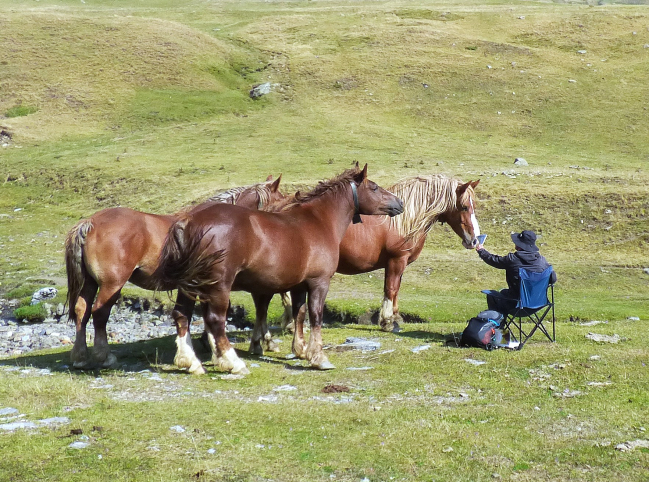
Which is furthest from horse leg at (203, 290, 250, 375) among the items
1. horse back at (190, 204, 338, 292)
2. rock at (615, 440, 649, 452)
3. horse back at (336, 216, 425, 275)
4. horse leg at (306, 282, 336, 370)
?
rock at (615, 440, 649, 452)

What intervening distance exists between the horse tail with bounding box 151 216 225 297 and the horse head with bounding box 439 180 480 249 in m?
6.18

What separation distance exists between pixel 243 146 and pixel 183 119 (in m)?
9.22

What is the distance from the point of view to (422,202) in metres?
14.3

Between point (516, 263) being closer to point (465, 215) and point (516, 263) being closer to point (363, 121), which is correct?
point (465, 215)

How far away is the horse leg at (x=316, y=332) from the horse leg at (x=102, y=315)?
303 cm

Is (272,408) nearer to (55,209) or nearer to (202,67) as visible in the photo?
(55,209)

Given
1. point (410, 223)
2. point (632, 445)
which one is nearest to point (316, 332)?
point (410, 223)

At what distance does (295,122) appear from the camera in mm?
47938

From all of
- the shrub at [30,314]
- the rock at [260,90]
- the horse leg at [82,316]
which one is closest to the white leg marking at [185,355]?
the horse leg at [82,316]

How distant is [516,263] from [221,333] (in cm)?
524

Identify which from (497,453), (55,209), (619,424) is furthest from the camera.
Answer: (55,209)

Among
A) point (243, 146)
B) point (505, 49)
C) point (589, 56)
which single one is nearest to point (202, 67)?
point (243, 146)

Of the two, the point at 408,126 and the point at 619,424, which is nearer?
the point at 619,424

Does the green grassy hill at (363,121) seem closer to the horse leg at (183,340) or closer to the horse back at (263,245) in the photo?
the horse back at (263,245)
